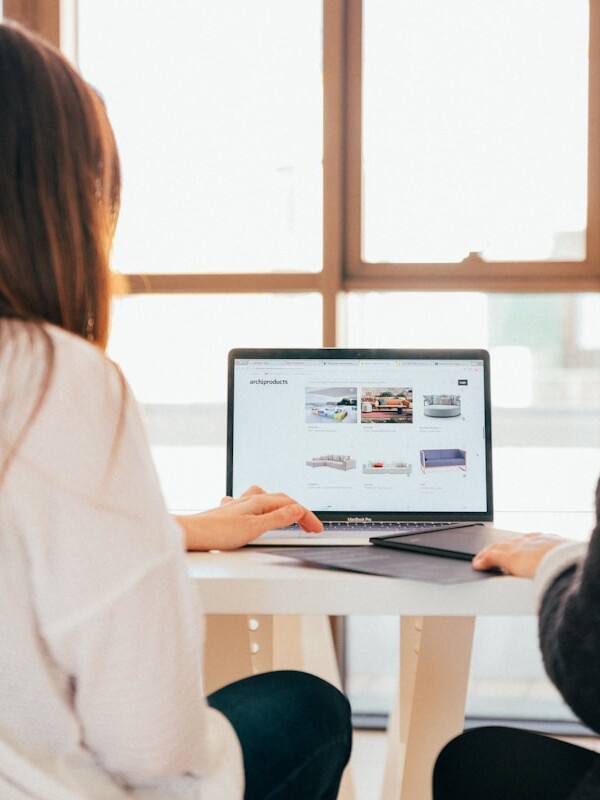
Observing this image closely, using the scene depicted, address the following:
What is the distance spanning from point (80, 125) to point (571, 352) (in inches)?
68.3

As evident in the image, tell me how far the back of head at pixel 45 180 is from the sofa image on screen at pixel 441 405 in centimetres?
81

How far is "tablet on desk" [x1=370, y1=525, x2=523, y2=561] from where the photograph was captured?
3.60 feet

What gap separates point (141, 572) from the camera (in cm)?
63

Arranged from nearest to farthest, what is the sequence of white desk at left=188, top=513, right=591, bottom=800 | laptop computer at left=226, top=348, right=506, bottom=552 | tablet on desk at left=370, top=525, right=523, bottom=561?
white desk at left=188, top=513, right=591, bottom=800 → tablet on desk at left=370, top=525, right=523, bottom=561 → laptop computer at left=226, top=348, right=506, bottom=552

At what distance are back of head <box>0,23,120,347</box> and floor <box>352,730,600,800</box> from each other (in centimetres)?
142

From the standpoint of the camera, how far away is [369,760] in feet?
6.73

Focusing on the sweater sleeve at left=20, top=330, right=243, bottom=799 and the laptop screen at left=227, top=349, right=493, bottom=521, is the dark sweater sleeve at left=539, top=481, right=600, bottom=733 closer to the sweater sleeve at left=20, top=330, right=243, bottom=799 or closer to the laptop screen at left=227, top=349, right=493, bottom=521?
the sweater sleeve at left=20, top=330, right=243, bottom=799

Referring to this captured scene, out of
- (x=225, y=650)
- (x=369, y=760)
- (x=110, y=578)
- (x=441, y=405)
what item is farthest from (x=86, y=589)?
(x=369, y=760)

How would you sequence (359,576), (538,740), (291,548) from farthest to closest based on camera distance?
1. (291,548)
2. (359,576)
3. (538,740)

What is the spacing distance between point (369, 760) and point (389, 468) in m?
0.94

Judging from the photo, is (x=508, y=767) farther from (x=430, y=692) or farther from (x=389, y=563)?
(x=430, y=692)

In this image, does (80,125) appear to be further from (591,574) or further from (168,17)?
(168,17)

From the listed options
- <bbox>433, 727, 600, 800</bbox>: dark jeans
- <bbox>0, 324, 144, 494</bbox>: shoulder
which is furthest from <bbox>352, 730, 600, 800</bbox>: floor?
<bbox>0, 324, 144, 494</bbox>: shoulder

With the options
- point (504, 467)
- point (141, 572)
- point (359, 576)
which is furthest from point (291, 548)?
point (504, 467)
